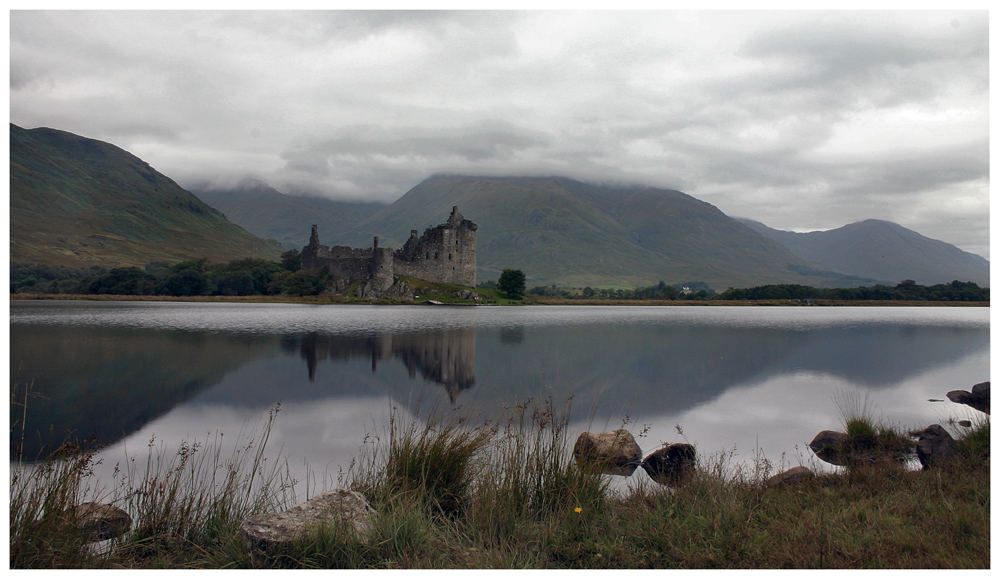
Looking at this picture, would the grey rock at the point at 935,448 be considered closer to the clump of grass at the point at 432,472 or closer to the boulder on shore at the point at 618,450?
the boulder on shore at the point at 618,450

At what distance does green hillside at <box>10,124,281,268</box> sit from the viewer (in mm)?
118250

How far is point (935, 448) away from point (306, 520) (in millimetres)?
7511

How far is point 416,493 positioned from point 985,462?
636cm

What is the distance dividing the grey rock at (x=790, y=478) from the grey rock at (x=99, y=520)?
6.01 m

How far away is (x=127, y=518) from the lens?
15.1 ft

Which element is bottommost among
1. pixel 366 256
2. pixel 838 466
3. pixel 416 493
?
pixel 838 466

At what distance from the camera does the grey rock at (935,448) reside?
650 centimetres

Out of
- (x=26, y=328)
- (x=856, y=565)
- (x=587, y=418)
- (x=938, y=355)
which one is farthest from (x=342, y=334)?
(x=938, y=355)

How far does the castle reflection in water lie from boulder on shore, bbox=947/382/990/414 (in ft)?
35.1

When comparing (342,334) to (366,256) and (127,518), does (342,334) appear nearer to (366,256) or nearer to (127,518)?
(127,518)

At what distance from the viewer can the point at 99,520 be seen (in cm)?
435

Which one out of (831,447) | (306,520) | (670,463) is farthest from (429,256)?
(306,520)

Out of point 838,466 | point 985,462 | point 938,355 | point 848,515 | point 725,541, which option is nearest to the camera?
point 725,541

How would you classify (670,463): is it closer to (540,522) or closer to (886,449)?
(540,522)
